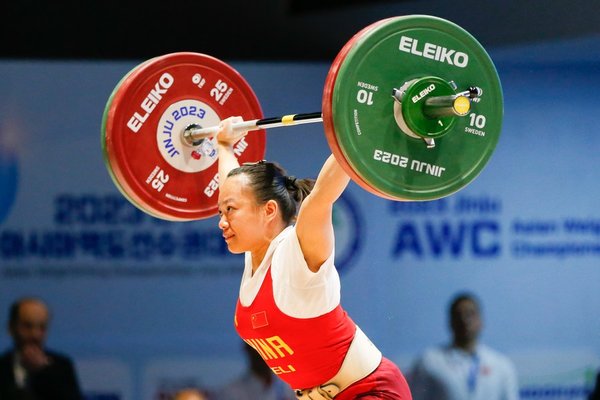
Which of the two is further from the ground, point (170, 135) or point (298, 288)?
point (170, 135)

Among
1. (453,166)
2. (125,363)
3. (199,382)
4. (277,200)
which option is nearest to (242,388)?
(199,382)

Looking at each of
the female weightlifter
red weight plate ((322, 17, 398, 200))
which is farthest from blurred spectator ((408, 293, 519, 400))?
red weight plate ((322, 17, 398, 200))

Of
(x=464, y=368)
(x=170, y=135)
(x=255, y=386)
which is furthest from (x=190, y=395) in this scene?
(x=170, y=135)

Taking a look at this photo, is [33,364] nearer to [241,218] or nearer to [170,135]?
[170,135]

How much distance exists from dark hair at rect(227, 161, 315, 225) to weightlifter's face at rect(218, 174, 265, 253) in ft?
0.10

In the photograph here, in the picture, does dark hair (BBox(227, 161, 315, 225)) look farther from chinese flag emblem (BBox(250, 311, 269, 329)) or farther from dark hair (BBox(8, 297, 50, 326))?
dark hair (BBox(8, 297, 50, 326))

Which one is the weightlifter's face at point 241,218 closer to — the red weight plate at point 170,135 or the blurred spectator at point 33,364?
the red weight plate at point 170,135

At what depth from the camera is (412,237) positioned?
22.1ft

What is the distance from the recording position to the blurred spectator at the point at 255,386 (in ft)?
21.4

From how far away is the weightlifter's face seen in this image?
3.73m

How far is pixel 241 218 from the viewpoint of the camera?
12.3 feet

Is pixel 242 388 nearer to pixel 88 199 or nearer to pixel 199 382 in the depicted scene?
pixel 199 382

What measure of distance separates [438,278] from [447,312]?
0.22m

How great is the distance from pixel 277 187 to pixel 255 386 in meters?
2.98
